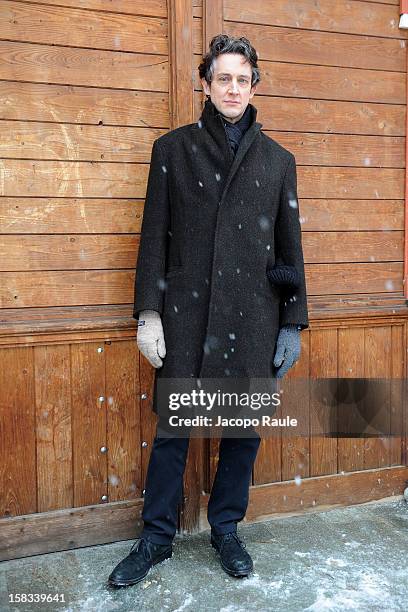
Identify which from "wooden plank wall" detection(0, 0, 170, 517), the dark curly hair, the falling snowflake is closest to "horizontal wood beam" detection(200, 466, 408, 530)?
"wooden plank wall" detection(0, 0, 170, 517)

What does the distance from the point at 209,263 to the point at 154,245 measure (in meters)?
0.22

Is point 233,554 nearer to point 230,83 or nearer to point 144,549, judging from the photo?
point 144,549

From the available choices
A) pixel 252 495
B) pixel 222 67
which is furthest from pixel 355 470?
pixel 222 67

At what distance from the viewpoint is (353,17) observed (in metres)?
3.11

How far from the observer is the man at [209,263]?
252 centimetres

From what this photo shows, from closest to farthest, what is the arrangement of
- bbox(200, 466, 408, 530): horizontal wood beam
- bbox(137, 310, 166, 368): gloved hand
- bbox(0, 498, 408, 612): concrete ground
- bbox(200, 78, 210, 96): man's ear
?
1. bbox(0, 498, 408, 612): concrete ground
2. bbox(137, 310, 166, 368): gloved hand
3. bbox(200, 78, 210, 96): man's ear
4. bbox(200, 466, 408, 530): horizontal wood beam

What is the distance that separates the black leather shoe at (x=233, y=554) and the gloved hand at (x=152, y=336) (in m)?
0.75

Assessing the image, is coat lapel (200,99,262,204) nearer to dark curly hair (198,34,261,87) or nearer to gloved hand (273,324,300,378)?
dark curly hair (198,34,261,87)

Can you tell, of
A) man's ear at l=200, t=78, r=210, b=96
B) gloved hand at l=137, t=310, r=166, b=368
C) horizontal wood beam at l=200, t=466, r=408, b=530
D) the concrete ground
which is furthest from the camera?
horizontal wood beam at l=200, t=466, r=408, b=530

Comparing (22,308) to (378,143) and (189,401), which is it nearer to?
(189,401)

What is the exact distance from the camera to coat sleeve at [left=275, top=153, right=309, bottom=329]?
264 cm

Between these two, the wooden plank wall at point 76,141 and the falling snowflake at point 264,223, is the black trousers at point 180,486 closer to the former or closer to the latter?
the wooden plank wall at point 76,141

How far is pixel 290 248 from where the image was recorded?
2.67 metres

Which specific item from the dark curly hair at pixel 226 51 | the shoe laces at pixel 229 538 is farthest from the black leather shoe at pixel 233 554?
the dark curly hair at pixel 226 51
